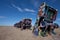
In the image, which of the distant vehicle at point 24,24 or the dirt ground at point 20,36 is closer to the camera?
the dirt ground at point 20,36

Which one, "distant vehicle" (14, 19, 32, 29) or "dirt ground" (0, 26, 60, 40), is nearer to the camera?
"dirt ground" (0, 26, 60, 40)

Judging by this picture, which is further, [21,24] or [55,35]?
[21,24]

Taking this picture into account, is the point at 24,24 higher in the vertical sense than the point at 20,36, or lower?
higher

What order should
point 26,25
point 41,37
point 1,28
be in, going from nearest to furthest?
point 41,37, point 1,28, point 26,25

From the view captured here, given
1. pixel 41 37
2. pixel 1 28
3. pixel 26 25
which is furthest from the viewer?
pixel 26 25

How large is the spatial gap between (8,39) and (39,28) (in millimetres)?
910

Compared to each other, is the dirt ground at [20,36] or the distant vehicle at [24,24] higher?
the distant vehicle at [24,24]

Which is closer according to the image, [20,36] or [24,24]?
[20,36]

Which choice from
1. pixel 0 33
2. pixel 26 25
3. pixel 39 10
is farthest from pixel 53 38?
pixel 0 33

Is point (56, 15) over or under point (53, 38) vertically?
over

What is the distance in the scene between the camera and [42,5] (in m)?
3.56

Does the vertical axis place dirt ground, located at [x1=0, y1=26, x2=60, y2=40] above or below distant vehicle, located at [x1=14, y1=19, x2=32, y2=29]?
below

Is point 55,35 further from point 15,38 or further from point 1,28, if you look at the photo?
point 1,28

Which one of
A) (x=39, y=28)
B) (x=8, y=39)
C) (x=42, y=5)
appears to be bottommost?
(x=8, y=39)
